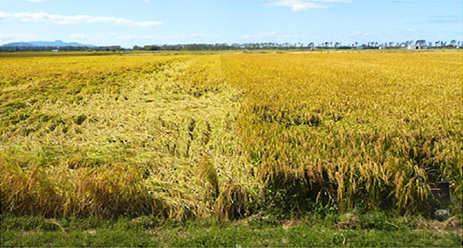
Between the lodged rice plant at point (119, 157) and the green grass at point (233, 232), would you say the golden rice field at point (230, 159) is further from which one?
the green grass at point (233, 232)

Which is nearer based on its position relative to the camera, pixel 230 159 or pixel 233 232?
pixel 233 232

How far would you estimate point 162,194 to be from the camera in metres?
5.09

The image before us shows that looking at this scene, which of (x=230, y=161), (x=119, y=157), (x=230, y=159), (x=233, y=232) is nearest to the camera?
(x=233, y=232)

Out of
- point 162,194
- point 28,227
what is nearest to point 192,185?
point 162,194

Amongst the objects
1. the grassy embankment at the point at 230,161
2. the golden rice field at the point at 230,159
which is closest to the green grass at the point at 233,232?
the grassy embankment at the point at 230,161

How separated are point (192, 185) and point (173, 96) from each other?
9.24m

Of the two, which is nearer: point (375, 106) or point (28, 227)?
point (28, 227)

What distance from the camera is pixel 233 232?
4297 millimetres

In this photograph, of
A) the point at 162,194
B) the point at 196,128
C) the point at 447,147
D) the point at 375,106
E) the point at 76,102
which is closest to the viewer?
the point at 162,194

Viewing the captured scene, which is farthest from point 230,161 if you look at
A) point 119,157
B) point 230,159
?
point 119,157

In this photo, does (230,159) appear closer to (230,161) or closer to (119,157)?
(230,161)

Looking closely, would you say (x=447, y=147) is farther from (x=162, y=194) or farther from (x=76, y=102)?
(x=76, y=102)

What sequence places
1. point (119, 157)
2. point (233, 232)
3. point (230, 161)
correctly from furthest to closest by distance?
point (119, 157) → point (230, 161) → point (233, 232)

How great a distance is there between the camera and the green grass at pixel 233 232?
4055 millimetres
